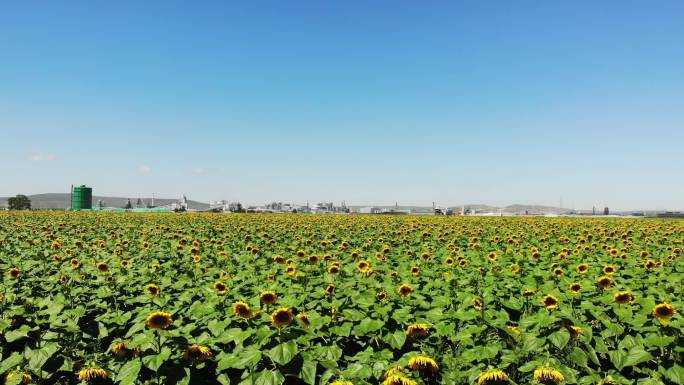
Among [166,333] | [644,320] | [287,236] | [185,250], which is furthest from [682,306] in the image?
[287,236]

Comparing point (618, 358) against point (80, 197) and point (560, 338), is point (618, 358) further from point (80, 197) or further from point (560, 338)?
point (80, 197)

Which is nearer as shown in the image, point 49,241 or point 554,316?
point 554,316

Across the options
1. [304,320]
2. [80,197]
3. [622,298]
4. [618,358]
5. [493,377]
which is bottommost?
[618,358]

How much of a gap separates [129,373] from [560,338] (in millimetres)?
3642

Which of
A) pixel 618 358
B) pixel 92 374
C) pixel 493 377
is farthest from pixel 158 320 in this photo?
pixel 618 358

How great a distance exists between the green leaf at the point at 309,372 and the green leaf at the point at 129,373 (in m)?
1.37

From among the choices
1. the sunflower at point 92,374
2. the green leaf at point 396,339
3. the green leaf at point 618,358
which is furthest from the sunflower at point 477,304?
the sunflower at point 92,374

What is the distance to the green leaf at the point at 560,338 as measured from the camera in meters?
3.98

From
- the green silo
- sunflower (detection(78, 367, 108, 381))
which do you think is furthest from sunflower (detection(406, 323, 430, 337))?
the green silo

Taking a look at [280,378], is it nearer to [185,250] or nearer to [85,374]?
[85,374]

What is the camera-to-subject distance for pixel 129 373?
12.6 feet

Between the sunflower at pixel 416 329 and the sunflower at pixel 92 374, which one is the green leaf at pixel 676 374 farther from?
the sunflower at pixel 92 374

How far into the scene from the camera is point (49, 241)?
12164mm

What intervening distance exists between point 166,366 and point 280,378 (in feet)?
4.59
